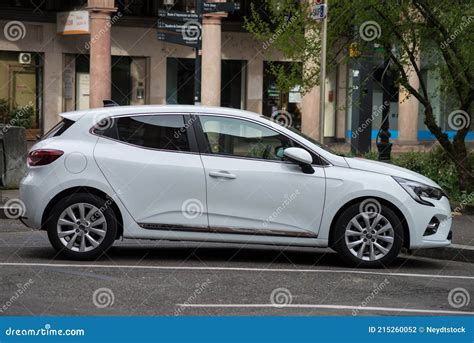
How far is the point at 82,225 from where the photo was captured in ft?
31.9

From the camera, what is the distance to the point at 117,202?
976cm

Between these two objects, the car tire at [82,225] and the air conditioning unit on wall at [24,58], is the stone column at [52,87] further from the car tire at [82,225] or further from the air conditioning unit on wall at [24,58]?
the car tire at [82,225]

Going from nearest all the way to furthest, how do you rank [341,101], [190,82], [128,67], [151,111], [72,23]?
[151,111], [72,23], [128,67], [190,82], [341,101]

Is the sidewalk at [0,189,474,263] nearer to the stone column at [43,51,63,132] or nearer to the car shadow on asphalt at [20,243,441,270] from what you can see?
the car shadow on asphalt at [20,243,441,270]

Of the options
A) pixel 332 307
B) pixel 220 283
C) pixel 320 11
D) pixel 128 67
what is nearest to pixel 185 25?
pixel 320 11

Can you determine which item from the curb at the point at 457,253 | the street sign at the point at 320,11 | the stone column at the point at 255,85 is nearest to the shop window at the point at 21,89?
the stone column at the point at 255,85

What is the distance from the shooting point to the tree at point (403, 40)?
15781 mm

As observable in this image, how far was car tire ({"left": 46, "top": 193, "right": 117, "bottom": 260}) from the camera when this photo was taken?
31.8ft

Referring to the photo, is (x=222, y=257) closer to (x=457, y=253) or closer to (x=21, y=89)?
(x=457, y=253)

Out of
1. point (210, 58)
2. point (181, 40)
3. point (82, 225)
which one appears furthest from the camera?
point (210, 58)

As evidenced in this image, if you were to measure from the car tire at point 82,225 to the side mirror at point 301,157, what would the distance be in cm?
183

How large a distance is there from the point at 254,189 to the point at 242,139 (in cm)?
54

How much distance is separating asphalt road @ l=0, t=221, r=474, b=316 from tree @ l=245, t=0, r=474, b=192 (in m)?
5.61

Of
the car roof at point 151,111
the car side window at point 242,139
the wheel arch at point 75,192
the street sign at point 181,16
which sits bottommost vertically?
the wheel arch at point 75,192
